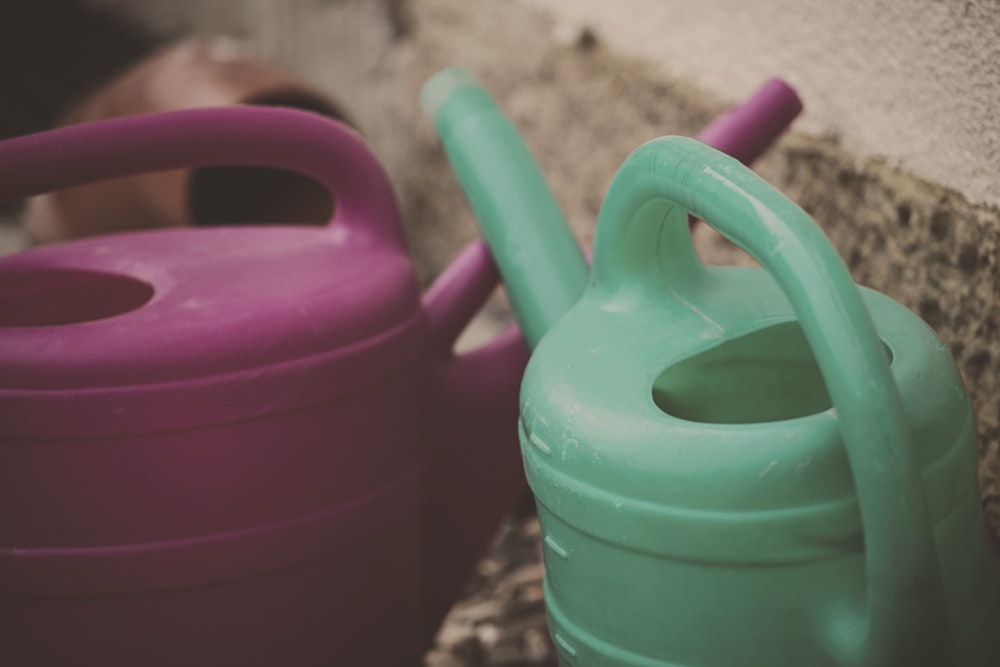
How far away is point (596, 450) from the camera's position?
0.68 metres

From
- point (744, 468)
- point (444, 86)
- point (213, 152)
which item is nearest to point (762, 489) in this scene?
point (744, 468)

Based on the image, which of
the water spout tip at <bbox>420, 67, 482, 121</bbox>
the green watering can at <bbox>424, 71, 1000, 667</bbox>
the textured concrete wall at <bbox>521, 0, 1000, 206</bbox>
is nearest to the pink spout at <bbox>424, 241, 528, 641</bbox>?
the water spout tip at <bbox>420, 67, 482, 121</bbox>

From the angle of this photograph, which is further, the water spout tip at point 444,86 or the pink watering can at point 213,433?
the water spout tip at point 444,86

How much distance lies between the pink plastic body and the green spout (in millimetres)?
95

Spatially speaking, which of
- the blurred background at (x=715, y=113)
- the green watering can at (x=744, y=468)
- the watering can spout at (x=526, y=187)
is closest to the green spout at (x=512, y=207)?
the watering can spout at (x=526, y=187)

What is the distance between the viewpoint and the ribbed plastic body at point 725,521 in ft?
2.06

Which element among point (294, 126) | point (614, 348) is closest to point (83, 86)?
point (294, 126)

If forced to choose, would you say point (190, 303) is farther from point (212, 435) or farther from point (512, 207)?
point (512, 207)

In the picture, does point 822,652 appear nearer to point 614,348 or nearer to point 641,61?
point 614,348

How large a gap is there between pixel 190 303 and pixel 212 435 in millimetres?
107

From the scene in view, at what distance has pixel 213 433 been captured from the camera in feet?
2.71

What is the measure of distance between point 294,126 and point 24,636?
456 mm

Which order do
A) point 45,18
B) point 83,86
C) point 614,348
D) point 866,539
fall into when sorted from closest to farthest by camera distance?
point 866,539 < point 614,348 < point 83,86 < point 45,18

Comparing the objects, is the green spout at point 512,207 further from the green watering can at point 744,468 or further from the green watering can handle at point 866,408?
the green watering can handle at point 866,408
